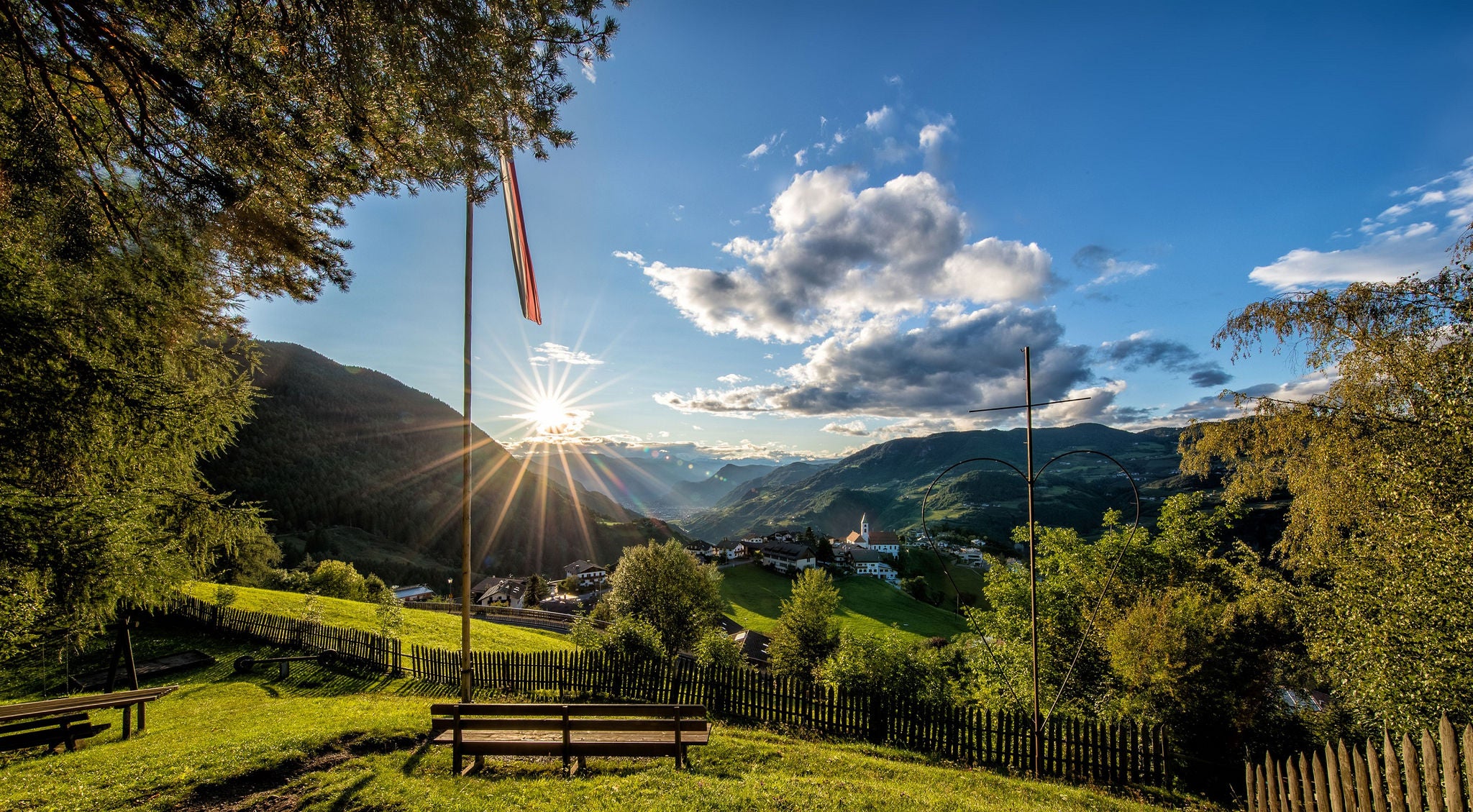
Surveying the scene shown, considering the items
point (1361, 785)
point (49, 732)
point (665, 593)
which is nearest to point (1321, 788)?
point (1361, 785)

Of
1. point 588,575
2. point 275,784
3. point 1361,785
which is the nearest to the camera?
point 1361,785

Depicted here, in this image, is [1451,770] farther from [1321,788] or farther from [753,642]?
[753,642]

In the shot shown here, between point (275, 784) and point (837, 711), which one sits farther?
point (837, 711)

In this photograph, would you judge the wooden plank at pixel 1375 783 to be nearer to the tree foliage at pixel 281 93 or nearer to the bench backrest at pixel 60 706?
the tree foliage at pixel 281 93

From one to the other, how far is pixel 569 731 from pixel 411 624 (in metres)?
22.5

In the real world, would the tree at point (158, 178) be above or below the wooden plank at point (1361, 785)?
above

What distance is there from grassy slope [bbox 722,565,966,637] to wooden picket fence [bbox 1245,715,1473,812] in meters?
43.0

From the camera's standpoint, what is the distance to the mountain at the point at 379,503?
12719 cm

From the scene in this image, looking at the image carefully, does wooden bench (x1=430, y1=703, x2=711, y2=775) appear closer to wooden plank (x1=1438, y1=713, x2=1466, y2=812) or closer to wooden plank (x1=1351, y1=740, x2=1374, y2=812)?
wooden plank (x1=1351, y1=740, x2=1374, y2=812)

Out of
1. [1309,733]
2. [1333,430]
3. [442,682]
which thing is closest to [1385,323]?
[1333,430]

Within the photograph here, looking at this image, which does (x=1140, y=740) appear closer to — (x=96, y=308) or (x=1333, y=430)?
(x=1333, y=430)

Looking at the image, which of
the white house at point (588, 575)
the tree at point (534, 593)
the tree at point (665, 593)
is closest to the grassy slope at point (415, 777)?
the tree at point (665, 593)

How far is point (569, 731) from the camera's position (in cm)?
728

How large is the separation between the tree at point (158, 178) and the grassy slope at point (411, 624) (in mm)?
13938
